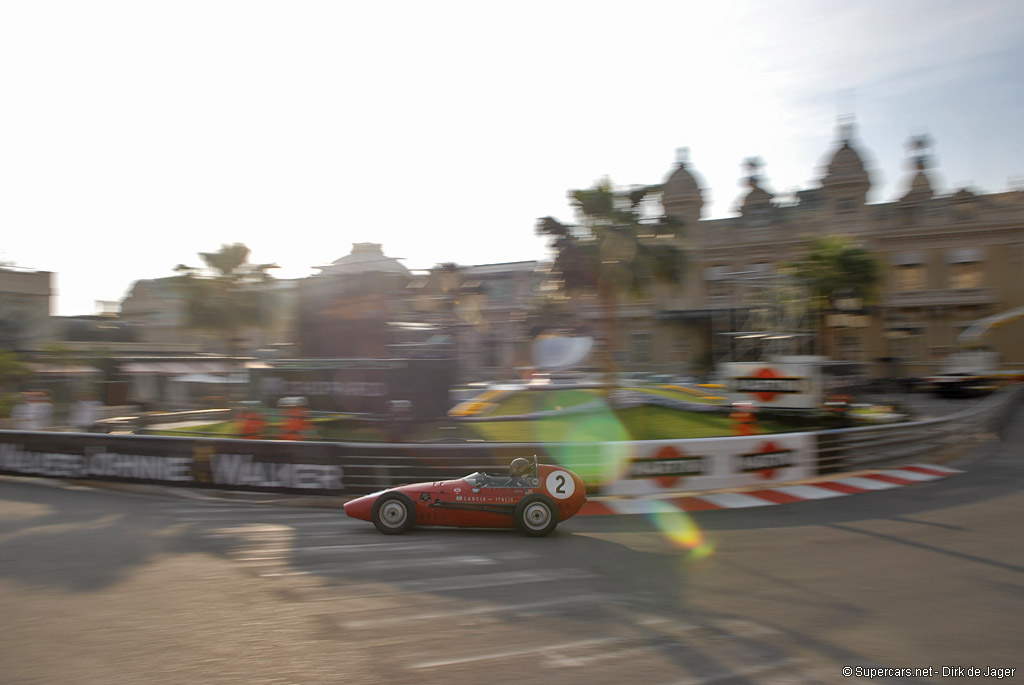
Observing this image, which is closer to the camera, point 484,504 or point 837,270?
point 484,504

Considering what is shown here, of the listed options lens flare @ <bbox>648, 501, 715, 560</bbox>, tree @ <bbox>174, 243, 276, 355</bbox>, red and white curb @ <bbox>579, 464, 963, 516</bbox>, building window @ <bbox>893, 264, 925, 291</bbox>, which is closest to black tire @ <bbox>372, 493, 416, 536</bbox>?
red and white curb @ <bbox>579, 464, 963, 516</bbox>

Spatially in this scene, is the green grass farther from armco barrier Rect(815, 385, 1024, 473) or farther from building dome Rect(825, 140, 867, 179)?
building dome Rect(825, 140, 867, 179)

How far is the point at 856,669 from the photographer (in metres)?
4.60

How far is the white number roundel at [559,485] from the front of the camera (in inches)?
357

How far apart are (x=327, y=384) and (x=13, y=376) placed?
18.7 m

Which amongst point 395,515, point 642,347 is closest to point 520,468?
point 395,515

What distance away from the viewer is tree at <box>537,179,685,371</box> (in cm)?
2277

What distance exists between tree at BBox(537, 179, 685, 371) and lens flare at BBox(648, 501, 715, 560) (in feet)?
41.1

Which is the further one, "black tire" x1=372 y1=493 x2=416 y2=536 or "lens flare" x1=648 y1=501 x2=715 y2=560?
"black tire" x1=372 y1=493 x2=416 y2=536

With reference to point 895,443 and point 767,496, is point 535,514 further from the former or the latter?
point 895,443

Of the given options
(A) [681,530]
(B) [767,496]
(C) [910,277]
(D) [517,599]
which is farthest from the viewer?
(C) [910,277]

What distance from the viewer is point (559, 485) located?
29.9ft

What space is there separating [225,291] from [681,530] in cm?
2880

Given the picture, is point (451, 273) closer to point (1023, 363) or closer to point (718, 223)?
point (718, 223)
